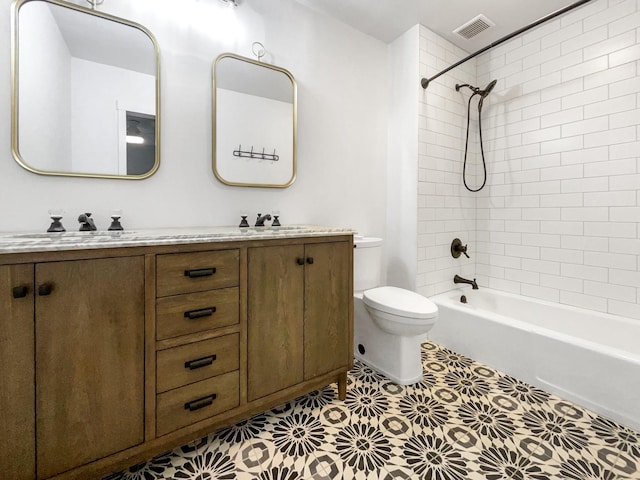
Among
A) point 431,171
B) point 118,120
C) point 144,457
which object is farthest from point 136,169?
point 431,171

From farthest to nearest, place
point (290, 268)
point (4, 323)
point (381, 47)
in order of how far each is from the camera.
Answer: point (381, 47) < point (290, 268) < point (4, 323)

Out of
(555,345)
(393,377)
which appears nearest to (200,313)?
(393,377)

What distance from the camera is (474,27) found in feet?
7.37

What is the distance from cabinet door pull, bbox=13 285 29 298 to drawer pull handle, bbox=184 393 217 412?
0.67 metres

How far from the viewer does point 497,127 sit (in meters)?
2.58

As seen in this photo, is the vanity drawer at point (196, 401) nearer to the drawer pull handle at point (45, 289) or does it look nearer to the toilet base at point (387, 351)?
the drawer pull handle at point (45, 289)

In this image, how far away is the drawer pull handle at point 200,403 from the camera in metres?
1.16

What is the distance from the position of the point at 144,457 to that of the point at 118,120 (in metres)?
1.49

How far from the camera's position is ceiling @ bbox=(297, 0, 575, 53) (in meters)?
2.02

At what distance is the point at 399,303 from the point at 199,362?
1.14m

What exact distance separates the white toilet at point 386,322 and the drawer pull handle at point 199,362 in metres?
1.00

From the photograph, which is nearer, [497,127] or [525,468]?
[525,468]

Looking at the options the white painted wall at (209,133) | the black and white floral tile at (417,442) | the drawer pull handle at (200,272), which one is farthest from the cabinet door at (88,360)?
the white painted wall at (209,133)

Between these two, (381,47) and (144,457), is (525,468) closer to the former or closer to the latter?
(144,457)
